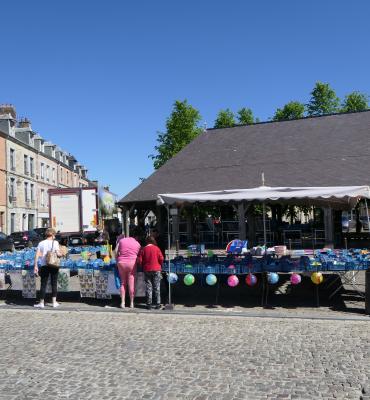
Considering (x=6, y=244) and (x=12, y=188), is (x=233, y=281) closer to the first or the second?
(x=6, y=244)

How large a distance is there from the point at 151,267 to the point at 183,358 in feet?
10.8

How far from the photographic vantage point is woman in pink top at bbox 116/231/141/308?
358 inches

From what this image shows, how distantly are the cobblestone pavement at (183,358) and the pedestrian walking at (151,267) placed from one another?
0.84 metres

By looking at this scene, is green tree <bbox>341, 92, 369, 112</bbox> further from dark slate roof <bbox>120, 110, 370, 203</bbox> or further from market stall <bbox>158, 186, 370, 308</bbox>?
market stall <bbox>158, 186, 370, 308</bbox>

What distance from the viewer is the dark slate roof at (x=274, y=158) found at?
19500mm

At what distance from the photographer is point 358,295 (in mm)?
9867

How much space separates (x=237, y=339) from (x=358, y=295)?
434cm

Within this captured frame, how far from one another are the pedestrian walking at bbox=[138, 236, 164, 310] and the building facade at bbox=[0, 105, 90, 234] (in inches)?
1282

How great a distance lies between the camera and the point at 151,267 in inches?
351

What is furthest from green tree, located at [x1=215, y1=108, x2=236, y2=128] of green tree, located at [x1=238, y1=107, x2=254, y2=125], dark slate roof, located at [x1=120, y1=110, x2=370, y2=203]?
dark slate roof, located at [x1=120, y1=110, x2=370, y2=203]

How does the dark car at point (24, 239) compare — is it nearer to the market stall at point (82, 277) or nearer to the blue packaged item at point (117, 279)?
the market stall at point (82, 277)

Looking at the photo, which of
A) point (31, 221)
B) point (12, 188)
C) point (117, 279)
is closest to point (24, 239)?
point (12, 188)

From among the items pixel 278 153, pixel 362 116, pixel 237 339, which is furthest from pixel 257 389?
pixel 362 116

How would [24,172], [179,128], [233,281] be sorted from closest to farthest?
[233,281]
[179,128]
[24,172]
